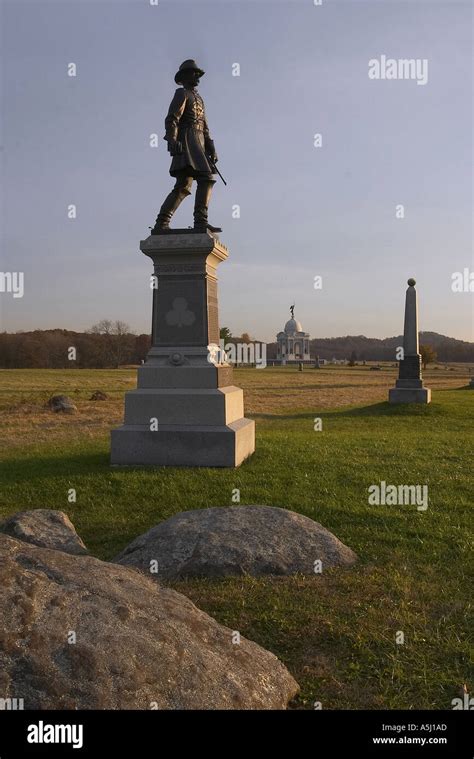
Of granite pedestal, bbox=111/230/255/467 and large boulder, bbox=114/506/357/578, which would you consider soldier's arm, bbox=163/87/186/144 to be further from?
large boulder, bbox=114/506/357/578

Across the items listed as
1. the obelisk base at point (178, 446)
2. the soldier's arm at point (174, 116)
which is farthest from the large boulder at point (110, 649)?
the soldier's arm at point (174, 116)

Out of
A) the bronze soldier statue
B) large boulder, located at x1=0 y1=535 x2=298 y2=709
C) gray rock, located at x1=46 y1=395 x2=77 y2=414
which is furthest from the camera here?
gray rock, located at x1=46 y1=395 x2=77 y2=414

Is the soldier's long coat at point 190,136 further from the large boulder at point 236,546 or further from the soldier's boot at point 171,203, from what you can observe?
the large boulder at point 236,546

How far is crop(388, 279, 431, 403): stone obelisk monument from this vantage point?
19.7 m

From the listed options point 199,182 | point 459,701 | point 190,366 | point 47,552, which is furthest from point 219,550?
point 199,182

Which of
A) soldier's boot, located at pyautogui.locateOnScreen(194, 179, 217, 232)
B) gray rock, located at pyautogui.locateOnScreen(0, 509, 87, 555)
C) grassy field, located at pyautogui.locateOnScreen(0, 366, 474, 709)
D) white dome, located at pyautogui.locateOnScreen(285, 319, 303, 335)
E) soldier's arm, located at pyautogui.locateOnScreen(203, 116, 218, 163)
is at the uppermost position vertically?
white dome, located at pyautogui.locateOnScreen(285, 319, 303, 335)

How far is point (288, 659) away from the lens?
141 inches

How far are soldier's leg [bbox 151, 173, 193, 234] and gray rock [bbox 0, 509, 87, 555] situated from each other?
576 cm

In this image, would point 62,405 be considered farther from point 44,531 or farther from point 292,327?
point 292,327

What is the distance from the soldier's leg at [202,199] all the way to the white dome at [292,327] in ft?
428

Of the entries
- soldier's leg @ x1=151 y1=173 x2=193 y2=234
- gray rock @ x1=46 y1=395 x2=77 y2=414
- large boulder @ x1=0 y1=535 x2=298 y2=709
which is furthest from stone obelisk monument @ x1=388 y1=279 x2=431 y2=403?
large boulder @ x1=0 y1=535 x2=298 y2=709

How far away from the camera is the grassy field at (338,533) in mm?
3512

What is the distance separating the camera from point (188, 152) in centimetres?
998
